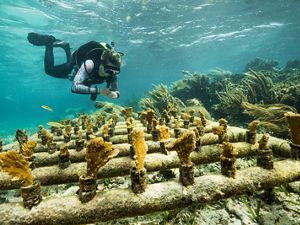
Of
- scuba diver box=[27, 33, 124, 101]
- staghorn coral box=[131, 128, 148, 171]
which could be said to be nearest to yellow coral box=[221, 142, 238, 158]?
staghorn coral box=[131, 128, 148, 171]

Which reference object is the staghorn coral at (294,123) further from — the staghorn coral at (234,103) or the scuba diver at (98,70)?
the staghorn coral at (234,103)

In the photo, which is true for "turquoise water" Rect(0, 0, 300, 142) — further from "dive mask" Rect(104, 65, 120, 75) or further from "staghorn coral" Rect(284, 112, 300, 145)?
"staghorn coral" Rect(284, 112, 300, 145)

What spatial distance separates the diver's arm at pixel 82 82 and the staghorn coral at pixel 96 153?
4.79 meters

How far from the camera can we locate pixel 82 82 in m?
6.97

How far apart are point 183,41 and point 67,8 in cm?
2009

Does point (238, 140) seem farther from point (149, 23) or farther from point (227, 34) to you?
point (227, 34)

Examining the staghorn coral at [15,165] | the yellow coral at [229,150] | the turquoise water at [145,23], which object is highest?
the turquoise water at [145,23]

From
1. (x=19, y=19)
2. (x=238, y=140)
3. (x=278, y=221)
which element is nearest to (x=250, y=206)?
(x=278, y=221)

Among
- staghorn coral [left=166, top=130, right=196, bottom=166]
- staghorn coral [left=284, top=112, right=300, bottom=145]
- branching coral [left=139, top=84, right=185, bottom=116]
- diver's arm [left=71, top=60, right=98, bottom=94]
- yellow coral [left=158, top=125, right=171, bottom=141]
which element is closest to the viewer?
staghorn coral [left=166, top=130, right=196, bottom=166]

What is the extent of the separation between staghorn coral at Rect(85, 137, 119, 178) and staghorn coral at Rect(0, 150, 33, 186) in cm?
59

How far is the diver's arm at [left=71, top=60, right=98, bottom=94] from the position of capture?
22.1 feet

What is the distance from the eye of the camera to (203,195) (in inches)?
91.4

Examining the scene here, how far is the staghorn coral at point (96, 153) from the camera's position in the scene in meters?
2.11

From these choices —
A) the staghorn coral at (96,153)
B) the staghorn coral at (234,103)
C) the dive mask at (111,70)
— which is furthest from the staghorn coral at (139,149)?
the staghorn coral at (234,103)
